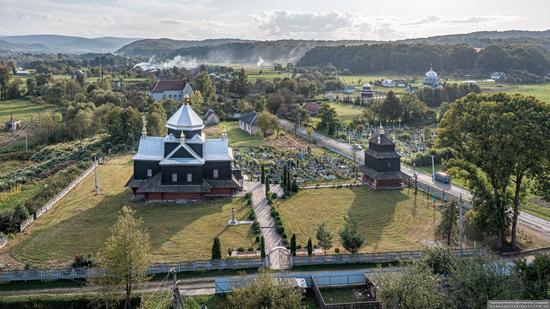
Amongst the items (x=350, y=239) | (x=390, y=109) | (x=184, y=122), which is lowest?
(x=350, y=239)

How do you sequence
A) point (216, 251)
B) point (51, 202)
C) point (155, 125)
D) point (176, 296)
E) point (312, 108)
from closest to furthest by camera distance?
point (176, 296)
point (216, 251)
point (51, 202)
point (155, 125)
point (312, 108)

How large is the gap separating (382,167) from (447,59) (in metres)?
140

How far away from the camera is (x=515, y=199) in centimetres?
3167

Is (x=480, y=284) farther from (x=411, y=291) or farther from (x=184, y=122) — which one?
(x=184, y=122)

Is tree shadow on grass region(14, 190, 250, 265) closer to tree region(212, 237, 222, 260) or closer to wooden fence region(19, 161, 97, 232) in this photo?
wooden fence region(19, 161, 97, 232)

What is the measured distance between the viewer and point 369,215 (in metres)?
38.5

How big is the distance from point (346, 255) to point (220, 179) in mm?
17185

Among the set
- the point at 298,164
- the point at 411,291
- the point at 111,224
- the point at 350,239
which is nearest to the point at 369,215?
the point at 350,239

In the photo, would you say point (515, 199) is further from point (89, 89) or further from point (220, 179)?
point (89, 89)

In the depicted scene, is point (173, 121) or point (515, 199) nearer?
point (515, 199)

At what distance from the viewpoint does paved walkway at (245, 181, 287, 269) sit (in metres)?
30.8

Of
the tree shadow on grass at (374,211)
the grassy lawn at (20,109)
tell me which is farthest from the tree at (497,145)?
the grassy lawn at (20,109)

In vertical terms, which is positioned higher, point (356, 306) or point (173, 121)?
point (173, 121)

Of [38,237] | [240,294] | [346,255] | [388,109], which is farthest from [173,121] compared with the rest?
[388,109]
